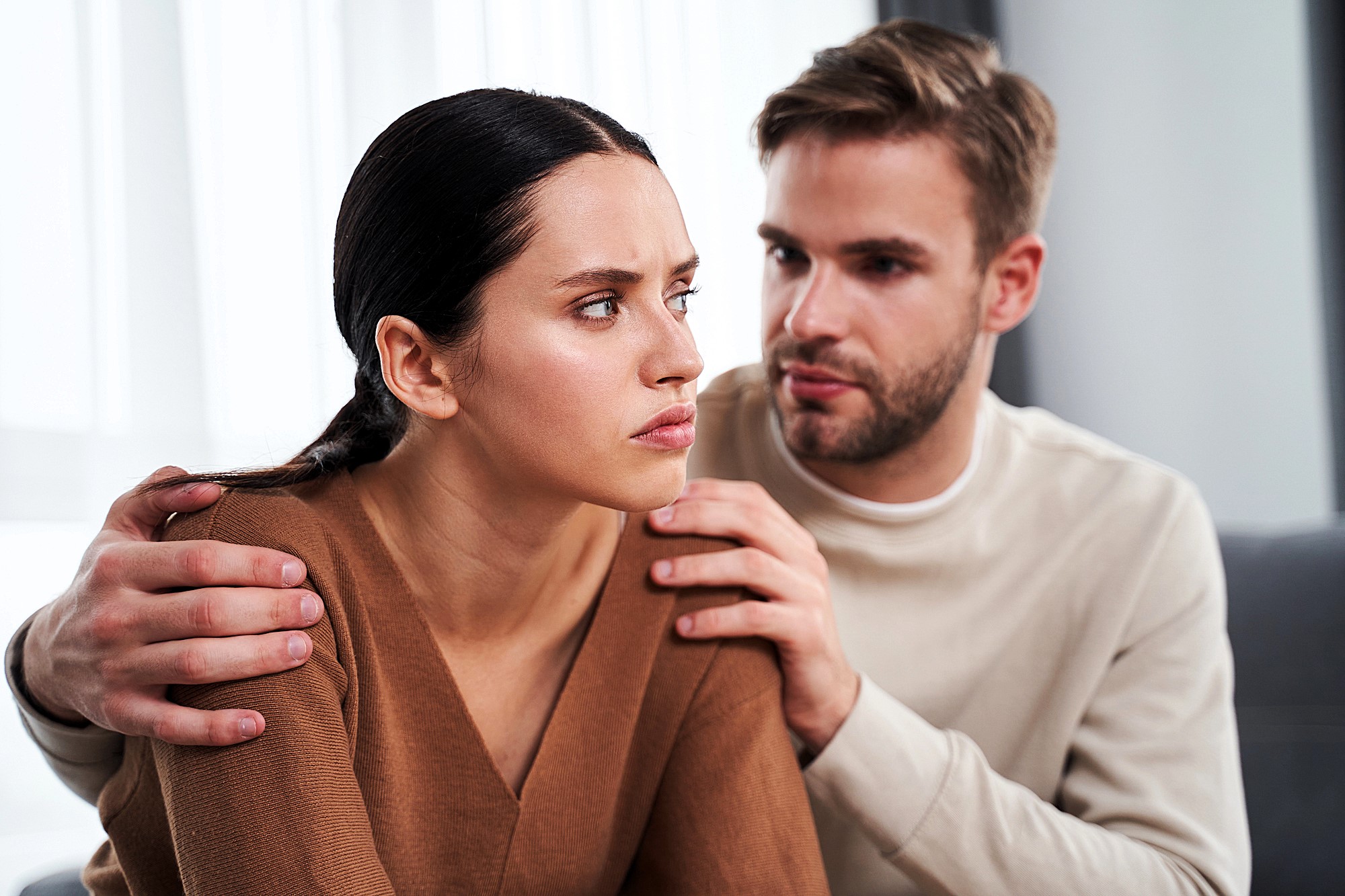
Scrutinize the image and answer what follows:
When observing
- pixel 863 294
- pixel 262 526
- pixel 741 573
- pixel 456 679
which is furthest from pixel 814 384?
pixel 262 526

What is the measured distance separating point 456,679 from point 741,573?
0.31 meters

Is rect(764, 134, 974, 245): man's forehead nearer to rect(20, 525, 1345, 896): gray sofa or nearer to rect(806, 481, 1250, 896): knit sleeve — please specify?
rect(806, 481, 1250, 896): knit sleeve

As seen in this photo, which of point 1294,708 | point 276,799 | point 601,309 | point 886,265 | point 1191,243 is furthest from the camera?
point 1191,243

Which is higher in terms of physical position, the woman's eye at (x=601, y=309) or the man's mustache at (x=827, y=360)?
the woman's eye at (x=601, y=309)

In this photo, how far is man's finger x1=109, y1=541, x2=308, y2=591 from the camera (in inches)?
36.1

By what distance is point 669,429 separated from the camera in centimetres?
101

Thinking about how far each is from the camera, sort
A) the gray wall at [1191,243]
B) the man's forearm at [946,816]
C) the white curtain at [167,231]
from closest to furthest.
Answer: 1. the man's forearm at [946,816]
2. the white curtain at [167,231]
3. the gray wall at [1191,243]

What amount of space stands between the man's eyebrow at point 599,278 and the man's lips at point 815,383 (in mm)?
517

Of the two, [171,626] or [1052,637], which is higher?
[171,626]

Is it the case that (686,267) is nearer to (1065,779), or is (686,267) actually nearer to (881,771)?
(881,771)

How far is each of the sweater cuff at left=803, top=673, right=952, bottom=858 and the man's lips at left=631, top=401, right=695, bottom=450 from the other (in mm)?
373

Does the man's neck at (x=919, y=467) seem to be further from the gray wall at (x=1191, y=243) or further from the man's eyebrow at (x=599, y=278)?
the gray wall at (x=1191, y=243)

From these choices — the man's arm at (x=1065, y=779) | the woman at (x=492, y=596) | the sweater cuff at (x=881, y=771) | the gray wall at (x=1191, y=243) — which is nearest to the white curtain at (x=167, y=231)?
the woman at (x=492, y=596)

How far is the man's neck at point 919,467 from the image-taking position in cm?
154
